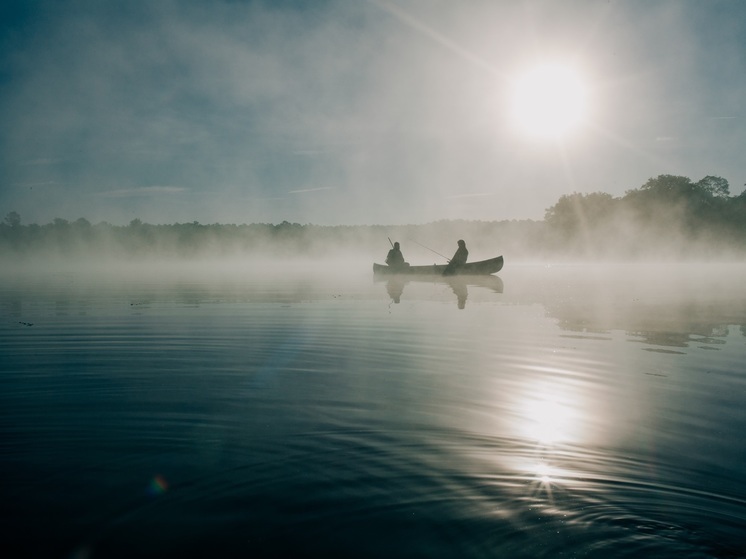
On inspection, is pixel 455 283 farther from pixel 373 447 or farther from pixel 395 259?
pixel 373 447

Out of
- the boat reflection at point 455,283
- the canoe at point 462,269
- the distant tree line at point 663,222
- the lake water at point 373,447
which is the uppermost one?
the distant tree line at point 663,222

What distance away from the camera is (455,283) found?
33.2 meters

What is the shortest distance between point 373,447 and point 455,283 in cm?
2834

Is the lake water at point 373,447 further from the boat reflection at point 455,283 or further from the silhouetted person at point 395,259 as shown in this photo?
the silhouetted person at point 395,259

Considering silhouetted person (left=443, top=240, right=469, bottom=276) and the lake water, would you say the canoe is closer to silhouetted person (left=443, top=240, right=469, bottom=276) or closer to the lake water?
silhouetted person (left=443, top=240, right=469, bottom=276)

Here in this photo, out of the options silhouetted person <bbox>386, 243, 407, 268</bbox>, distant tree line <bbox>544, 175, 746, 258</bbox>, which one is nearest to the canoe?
silhouetted person <bbox>386, 243, 407, 268</bbox>

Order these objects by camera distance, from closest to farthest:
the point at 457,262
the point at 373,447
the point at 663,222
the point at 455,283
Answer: the point at 373,447 < the point at 455,283 < the point at 457,262 < the point at 663,222

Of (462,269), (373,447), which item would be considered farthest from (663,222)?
(373,447)

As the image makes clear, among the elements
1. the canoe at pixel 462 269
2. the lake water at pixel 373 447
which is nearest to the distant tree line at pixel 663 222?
the canoe at pixel 462 269

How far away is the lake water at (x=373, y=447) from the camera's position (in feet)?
12.2

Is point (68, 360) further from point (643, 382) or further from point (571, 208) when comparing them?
point (571, 208)

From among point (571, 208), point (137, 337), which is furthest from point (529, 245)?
point (137, 337)

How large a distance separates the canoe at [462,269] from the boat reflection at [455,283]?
0.43m

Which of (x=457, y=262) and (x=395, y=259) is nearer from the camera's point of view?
(x=457, y=262)
